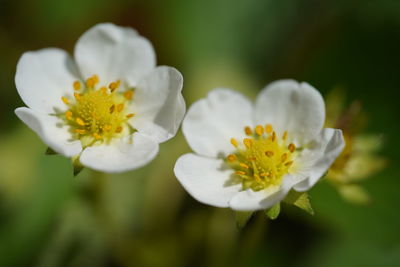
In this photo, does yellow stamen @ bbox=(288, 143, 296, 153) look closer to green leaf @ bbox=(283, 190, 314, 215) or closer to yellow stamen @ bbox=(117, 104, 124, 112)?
green leaf @ bbox=(283, 190, 314, 215)

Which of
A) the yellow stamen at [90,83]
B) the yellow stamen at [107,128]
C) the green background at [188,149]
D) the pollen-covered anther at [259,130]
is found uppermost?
the yellow stamen at [90,83]

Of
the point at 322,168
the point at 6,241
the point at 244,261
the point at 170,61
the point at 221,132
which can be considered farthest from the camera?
the point at 170,61

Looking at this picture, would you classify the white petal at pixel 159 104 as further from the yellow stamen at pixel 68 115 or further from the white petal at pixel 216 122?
the yellow stamen at pixel 68 115

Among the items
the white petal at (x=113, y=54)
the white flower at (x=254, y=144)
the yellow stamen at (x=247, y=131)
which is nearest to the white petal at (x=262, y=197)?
the white flower at (x=254, y=144)

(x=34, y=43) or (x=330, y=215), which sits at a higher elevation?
(x=34, y=43)

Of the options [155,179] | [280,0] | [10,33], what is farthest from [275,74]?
[10,33]

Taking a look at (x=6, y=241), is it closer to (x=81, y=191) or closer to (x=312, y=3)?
(x=81, y=191)

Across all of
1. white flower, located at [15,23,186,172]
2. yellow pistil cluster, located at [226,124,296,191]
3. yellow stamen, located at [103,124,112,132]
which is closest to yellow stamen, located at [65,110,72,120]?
white flower, located at [15,23,186,172]
